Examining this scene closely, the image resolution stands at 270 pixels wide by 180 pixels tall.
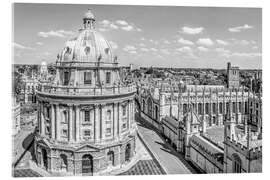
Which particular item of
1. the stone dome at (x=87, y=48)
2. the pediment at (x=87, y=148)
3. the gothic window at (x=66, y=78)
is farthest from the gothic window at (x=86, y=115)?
the stone dome at (x=87, y=48)

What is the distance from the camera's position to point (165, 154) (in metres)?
17.2

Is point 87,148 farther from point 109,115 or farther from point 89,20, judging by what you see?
point 89,20

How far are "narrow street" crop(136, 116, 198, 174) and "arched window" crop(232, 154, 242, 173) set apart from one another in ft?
7.78

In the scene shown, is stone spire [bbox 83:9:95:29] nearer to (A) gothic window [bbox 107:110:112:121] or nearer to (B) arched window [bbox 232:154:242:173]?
(A) gothic window [bbox 107:110:112:121]

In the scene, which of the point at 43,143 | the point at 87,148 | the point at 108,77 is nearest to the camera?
the point at 87,148

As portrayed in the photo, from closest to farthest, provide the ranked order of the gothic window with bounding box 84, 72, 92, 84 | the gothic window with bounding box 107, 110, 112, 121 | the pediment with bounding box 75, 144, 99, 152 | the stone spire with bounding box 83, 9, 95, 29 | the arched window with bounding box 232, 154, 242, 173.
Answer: the arched window with bounding box 232, 154, 242, 173, the stone spire with bounding box 83, 9, 95, 29, the pediment with bounding box 75, 144, 99, 152, the gothic window with bounding box 84, 72, 92, 84, the gothic window with bounding box 107, 110, 112, 121

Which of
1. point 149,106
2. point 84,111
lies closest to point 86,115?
point 84,111

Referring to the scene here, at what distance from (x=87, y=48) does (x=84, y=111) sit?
359 centimetres

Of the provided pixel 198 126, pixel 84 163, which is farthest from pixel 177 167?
pixel 84 163

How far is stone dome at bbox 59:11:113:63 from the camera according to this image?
15.4 meters

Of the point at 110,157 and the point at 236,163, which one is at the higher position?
the point at 236,163

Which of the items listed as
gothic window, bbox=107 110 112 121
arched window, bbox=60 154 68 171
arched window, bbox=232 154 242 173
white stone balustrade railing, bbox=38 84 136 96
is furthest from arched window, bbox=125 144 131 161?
arched window, bbox=232 154 242 173
